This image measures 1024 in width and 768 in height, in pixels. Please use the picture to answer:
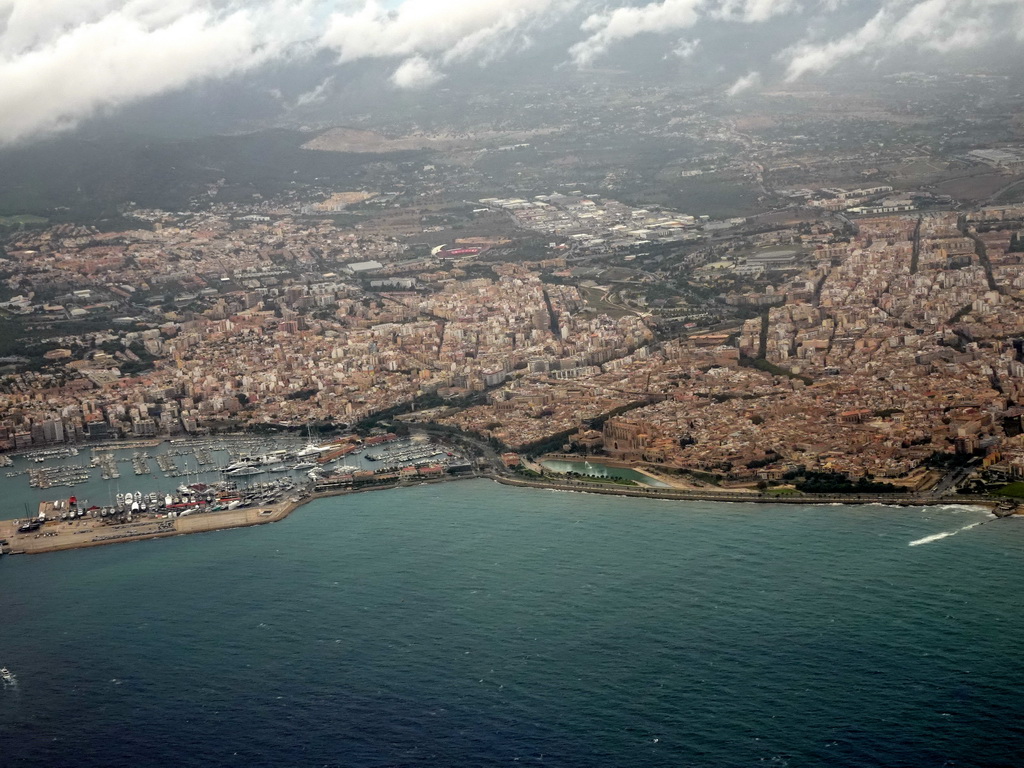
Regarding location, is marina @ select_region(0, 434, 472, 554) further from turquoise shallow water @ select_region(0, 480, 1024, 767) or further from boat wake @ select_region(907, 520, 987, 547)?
boat wake @ select_region(907, 520, 987, 547)

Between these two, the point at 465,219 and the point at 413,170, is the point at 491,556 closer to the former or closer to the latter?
the point at 465,219

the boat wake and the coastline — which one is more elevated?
the coastline

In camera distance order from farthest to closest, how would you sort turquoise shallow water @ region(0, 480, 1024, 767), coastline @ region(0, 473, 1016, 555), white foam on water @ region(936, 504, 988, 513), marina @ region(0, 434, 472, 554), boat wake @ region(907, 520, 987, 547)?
marina @ region(0, 434, 472, 554) → coastline @ region(0, 473, 1016, 555) → white foam on water @ region(936, 504, 988, 513) → boat wake @ region(907, 520, 987, 547) → turquoise shallow water @ region(0, 480, 1024, 767)

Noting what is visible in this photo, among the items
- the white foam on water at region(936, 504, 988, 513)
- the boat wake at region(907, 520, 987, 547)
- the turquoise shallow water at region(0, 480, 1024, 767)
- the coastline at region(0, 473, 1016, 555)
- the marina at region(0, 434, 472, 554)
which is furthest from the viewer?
the marina at region(0, 434, 472, 554)

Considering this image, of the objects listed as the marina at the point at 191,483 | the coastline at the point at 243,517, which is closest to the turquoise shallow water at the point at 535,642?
the coastline at the point at 243,517

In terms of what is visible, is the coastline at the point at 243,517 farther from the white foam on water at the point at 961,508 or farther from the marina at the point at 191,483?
the white foam on water at the point at 961,508

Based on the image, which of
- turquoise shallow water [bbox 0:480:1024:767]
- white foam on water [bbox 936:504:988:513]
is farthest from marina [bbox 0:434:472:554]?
white foam on water [bbox 936:504:988:513]
